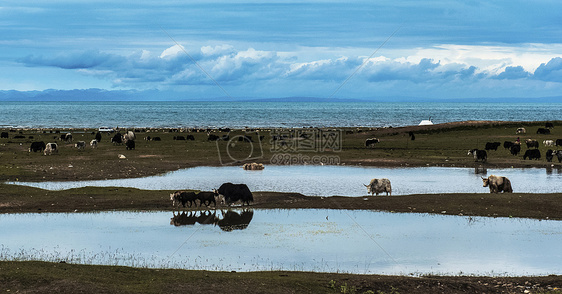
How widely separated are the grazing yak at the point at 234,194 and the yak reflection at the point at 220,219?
1.10 meters

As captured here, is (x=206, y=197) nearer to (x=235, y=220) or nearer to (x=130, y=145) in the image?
(x=235, y=220)

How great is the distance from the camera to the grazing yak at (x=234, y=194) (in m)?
30.7

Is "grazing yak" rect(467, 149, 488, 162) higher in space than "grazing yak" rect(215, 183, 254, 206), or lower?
higher

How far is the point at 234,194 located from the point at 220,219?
3.21 metres

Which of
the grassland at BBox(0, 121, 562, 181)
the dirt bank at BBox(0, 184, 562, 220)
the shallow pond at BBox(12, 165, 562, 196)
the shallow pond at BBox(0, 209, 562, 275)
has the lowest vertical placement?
the shallow pond at BBox(0, 209, 562, 275)

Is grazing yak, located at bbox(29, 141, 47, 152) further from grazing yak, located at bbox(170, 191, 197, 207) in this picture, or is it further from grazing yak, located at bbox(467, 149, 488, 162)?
grazing yak, located at bbox(467, 149, 488, 162)

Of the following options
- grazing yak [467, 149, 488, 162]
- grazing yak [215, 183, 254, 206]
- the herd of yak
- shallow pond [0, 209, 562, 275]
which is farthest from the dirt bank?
the herd of yak

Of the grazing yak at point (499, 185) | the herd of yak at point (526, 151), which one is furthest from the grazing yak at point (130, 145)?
the grazing yak at point (499, 185)

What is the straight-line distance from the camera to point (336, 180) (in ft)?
139

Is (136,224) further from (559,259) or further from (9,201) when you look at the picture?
(559,259)

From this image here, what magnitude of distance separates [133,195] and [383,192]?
48.9 ft

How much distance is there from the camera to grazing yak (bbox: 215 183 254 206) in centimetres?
3073

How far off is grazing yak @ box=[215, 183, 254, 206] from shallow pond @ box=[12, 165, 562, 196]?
19.6 ft

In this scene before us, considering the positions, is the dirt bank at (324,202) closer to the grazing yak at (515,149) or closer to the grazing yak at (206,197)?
the grazing yak at (206,197)
